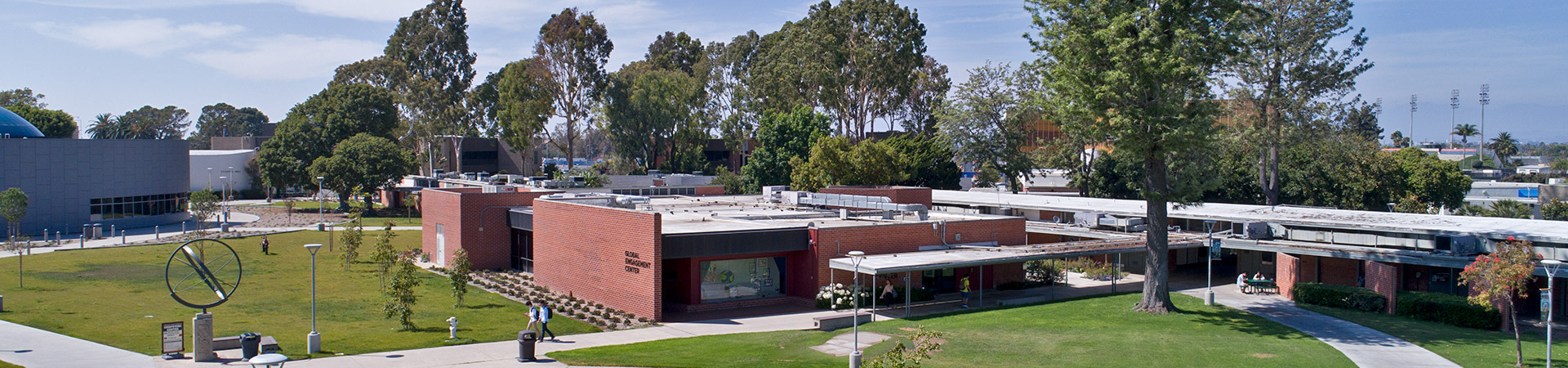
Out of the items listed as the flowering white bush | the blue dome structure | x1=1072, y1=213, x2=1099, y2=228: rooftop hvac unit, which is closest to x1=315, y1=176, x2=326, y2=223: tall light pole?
the blue dome structure

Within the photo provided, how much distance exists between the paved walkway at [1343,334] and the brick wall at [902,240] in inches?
260

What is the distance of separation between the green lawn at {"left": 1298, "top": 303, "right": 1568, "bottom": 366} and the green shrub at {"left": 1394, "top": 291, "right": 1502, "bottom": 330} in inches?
11.4

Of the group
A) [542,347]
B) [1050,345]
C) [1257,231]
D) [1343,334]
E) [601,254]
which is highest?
[1257,231]

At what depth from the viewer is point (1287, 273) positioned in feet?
115

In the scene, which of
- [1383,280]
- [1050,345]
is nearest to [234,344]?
[1050,345]

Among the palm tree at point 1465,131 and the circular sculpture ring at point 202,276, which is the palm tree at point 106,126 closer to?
the circular sculpture ring at point 202,276

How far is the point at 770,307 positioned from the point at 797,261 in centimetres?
196

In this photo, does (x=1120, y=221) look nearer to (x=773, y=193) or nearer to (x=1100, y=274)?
(x=1100, y=274)

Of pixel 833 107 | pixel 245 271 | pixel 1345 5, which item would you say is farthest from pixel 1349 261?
pixel 833 107

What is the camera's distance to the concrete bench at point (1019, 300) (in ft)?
109

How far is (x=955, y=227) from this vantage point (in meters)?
36.5

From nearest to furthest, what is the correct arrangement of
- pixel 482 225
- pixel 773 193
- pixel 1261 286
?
1. pixel 1261 286
2. pixel 482 225
3. pixel 773 193

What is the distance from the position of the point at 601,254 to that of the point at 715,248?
4.26 meters

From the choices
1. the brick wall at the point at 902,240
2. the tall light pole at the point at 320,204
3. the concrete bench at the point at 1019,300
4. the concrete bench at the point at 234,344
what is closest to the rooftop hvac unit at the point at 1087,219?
the brick wall at the point at 902,240
